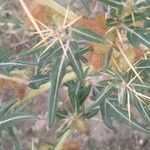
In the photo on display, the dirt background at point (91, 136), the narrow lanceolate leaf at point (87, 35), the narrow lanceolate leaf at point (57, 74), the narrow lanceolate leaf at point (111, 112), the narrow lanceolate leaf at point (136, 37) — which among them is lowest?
the dirt background at point (91, 136)

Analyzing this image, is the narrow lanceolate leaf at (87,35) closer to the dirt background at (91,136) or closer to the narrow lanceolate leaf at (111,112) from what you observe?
the narrow lanceolate leaf at (111,112)

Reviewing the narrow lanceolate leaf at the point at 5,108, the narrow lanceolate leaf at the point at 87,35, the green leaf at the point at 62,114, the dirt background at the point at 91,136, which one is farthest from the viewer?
the dirt background at the point at 91,136

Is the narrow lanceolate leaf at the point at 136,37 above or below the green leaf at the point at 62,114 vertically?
above

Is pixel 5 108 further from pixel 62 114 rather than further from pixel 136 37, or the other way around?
pixel 136 37

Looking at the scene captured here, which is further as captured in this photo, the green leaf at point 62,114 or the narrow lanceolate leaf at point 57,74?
the green leaf at point 62,114

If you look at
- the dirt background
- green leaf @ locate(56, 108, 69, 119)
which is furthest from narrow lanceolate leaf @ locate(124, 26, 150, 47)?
the dirt background

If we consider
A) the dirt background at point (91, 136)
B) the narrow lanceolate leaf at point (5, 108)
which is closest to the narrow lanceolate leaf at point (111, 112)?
the narrow lanceolate leaf at point (5, 108)

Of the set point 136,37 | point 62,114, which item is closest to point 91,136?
point 62,114

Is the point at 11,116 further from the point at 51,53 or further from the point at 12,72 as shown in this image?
the point at 51,53
